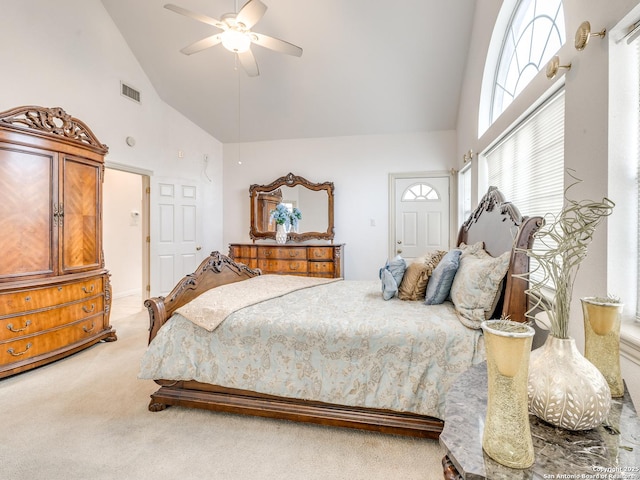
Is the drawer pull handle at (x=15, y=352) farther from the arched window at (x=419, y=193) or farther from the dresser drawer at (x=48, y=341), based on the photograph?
the arched window at (x=419, y=193)

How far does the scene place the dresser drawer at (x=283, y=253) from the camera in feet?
16.3

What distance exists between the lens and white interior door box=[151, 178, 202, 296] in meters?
Result: 4.73

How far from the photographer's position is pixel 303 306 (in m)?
2.18

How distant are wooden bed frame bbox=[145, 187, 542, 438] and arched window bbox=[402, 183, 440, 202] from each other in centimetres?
247

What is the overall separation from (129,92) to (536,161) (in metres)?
4.71

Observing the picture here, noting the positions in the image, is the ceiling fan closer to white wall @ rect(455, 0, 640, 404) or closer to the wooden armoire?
Result: the wooden armoire

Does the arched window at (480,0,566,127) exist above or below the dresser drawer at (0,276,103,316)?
above

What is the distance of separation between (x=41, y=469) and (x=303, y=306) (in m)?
1.58

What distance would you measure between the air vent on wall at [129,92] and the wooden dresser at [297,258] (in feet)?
8.10

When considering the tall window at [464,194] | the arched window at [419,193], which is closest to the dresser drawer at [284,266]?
the arched window at [419,193]

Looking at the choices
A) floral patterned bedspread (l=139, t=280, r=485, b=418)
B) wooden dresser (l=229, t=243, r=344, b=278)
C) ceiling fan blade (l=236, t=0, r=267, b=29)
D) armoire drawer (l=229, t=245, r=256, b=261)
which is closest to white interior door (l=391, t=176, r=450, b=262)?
wooden dresser (l=229, t=243, r=344, b=278)

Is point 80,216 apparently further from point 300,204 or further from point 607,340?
point 607,340

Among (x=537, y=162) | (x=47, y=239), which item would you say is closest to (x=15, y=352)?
Result: (x=47, y=239)

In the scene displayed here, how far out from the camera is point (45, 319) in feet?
9.14
